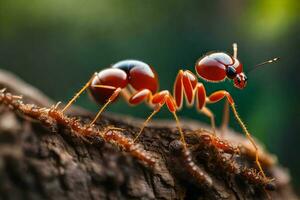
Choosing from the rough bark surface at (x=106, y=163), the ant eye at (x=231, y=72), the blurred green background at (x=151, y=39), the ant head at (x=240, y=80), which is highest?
the ant eye at (x=231, y=72)

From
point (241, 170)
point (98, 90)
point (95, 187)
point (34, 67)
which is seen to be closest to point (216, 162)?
point (241, 170)

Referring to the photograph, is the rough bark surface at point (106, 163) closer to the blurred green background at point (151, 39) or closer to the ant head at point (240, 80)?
the ant head at point (240, 80)

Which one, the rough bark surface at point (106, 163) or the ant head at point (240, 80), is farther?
the ant head at point (240, 80)

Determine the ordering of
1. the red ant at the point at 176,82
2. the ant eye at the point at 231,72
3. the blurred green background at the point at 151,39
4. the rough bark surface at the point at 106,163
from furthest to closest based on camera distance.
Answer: the blurred green background at the point at 151,39, the ant eye at the point at 231,72, the red ant at the point at 176,82, the rough bark surface at the point at 106,163

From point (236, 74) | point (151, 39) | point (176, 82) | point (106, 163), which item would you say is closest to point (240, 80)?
point (236, 74)

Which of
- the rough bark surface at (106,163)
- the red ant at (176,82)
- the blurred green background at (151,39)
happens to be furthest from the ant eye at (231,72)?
the blurred green background at (151,39)
